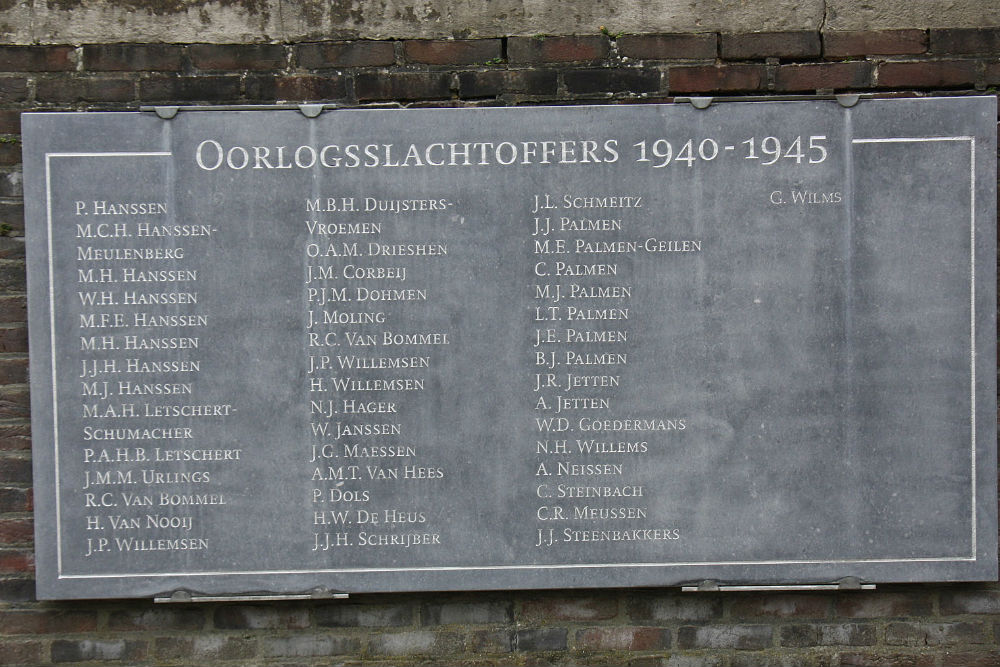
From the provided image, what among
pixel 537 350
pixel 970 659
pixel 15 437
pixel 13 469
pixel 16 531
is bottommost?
pixel 970 659

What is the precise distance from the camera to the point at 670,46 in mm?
2727

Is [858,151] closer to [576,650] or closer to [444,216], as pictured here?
[444,216]

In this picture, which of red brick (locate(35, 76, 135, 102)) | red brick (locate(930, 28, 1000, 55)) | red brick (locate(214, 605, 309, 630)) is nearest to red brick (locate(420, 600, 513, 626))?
red brick (locate(214, 605, 309, 630))

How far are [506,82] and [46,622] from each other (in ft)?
8.12

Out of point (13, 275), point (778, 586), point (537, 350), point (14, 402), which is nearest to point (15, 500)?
point (14, 402)

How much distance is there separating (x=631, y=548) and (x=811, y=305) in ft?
3.38

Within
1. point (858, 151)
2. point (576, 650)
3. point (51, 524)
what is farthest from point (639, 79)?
point (51, 524)

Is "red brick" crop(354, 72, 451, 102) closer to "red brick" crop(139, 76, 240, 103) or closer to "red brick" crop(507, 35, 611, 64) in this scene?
"red brick" crop(507, 35, 611, 64)

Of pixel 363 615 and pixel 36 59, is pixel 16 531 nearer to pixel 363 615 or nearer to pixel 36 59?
pixel 363 615

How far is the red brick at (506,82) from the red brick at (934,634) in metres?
2.26

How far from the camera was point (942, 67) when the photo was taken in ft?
8.91

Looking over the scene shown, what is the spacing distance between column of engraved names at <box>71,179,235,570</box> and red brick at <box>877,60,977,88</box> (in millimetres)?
2407

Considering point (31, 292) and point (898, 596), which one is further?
point (898, 596)

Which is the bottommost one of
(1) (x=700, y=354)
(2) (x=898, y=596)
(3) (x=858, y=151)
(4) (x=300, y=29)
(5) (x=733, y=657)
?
(5) (x=733, y=657)
